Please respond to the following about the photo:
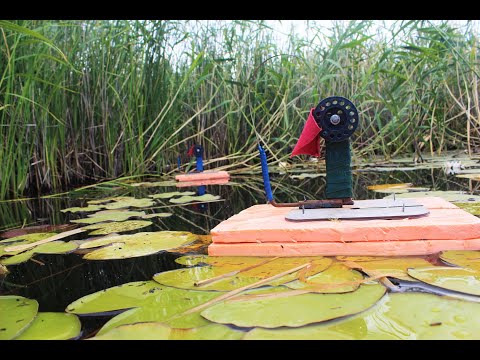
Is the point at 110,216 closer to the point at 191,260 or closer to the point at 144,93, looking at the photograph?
the point at 191,260

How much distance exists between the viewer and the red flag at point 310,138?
53.2 inches

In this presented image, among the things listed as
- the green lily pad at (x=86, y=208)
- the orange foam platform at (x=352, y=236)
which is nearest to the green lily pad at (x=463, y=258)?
the orange foam platform at (x=352, y=236)

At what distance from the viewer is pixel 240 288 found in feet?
3.24

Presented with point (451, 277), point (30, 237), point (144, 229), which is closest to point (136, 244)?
point (144, 229)

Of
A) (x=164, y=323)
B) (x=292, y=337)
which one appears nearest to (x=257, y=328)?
(x=292, y=337)

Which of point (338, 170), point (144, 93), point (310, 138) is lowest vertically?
point (338, 170)

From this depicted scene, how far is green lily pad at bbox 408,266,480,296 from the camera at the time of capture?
2.98 feet

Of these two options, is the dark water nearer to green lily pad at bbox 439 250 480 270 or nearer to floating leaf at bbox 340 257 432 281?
floating leaf at bbox 340 257 432 281

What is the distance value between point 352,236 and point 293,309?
1.31 ft

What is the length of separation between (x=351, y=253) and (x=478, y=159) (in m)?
2.66

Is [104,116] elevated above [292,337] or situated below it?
above

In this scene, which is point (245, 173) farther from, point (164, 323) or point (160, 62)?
point (164, 323)

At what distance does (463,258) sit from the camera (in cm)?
108

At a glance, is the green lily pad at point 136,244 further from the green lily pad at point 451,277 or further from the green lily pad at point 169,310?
the green lily pad at point 451,277
